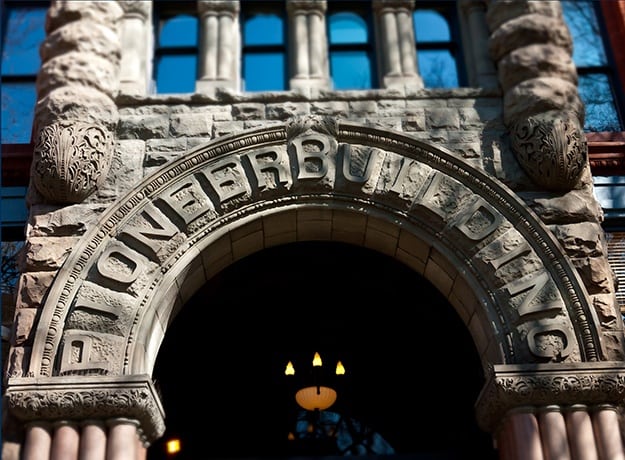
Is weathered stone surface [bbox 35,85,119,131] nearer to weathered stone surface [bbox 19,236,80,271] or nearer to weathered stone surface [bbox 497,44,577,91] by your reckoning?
weathered stone surface [bbox 19,236,80,271]

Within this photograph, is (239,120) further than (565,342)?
Yes

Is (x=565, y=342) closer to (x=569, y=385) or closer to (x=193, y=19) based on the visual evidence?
(x=569, y=385)

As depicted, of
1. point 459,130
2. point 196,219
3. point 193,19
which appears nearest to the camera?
point 196,219

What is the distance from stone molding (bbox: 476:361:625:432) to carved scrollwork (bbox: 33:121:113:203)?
4.70 m

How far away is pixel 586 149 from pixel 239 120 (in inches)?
156

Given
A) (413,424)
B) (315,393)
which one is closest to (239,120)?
(315,393)

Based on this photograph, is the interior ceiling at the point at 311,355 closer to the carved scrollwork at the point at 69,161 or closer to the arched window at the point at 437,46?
the carved scrollwork at the point at 69,161

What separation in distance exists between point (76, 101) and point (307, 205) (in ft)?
9.46

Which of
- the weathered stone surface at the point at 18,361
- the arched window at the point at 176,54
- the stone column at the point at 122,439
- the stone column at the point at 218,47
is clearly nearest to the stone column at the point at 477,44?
the stone column at the point at 218,47

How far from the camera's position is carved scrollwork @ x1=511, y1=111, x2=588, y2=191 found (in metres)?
8.87

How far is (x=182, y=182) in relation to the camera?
353 inches

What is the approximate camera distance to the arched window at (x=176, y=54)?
34.3ft

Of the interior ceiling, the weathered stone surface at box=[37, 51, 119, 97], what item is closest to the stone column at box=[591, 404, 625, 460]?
the interior ceiling

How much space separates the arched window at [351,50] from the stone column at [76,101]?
278cm
